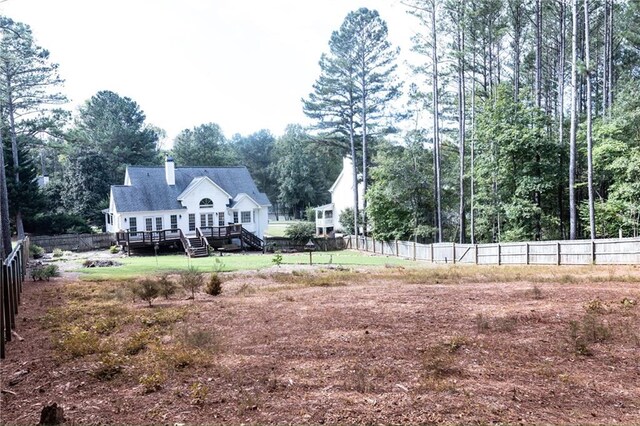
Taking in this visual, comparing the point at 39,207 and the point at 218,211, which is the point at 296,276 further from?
the point at 39,207

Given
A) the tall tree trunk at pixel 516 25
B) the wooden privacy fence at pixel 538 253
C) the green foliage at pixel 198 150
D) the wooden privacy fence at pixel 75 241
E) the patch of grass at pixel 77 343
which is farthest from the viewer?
the green foliage at pixel 198 150

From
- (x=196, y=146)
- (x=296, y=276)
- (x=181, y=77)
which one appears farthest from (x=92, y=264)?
(x=196, y=146)

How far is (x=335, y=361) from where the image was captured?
4.82 m

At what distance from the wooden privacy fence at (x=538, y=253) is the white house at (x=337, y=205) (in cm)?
1707

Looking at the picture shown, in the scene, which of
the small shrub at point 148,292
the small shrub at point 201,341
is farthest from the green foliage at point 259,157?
the small shrub at point 201,341

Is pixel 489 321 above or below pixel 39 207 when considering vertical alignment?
below

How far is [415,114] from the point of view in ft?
115

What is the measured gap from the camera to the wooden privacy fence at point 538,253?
1677cm

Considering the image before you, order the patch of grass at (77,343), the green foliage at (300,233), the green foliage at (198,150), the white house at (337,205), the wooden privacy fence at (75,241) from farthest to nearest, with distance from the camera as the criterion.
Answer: the green foliage at (198,150) < the white house at (337,205) < the green foliage at (300,233) < the wooden privacy fence at (75,241) < the patch of grass at (77,343)

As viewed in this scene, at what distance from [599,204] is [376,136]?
18.7 meters

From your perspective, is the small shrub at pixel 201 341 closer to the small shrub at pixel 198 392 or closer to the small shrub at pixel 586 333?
the small shrub at pixel 198 392

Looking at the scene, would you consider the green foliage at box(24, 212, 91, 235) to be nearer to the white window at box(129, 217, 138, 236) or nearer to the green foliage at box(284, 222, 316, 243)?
the white window at box(129, 217, 138, 236)

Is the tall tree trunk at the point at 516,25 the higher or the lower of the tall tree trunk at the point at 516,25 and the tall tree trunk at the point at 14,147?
the higher

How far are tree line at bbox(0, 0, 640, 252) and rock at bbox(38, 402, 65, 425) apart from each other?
46.1ft
